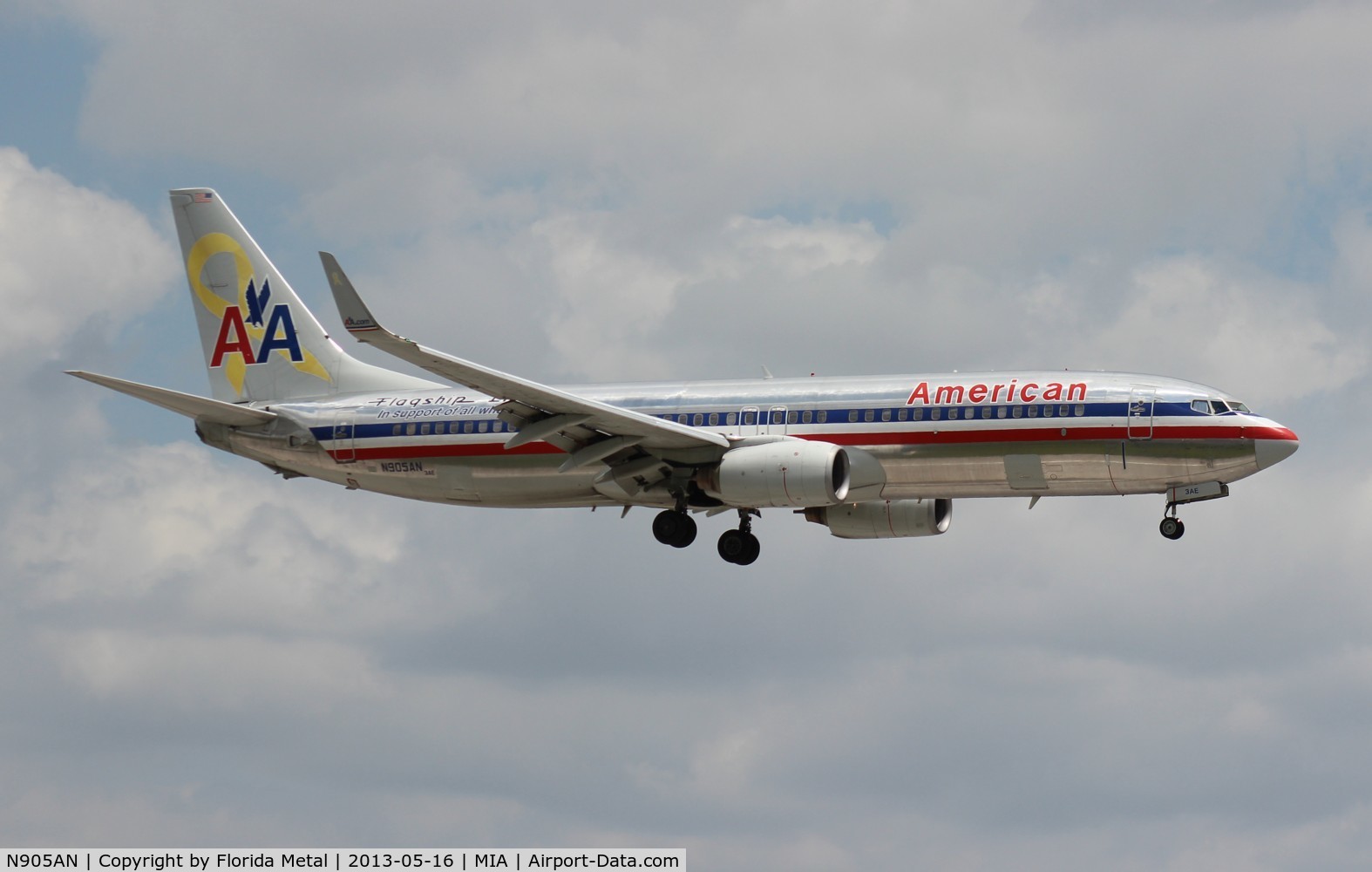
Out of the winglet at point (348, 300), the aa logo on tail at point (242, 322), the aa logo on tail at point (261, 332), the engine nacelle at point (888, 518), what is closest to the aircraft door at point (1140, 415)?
the engine nacelle at point (888, 518)

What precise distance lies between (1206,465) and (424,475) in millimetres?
23236

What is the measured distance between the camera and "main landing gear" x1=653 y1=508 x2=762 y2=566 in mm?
55719

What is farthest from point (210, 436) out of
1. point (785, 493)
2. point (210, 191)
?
point (785, 493)

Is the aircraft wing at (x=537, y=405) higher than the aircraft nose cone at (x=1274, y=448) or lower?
higher

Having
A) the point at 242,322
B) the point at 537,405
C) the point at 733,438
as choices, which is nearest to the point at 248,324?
the point at 242,322

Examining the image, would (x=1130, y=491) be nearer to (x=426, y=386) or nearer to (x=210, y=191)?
(x=426, y=386)

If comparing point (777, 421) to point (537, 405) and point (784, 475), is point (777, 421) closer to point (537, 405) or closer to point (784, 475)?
point (784, 475)

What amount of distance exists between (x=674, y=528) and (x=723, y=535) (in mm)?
2606

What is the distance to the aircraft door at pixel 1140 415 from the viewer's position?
50.7 metres

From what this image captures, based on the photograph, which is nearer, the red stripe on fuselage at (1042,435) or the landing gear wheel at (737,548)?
the red stripe on fuselage at (1042,435)

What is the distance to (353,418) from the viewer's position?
59469 millimetres

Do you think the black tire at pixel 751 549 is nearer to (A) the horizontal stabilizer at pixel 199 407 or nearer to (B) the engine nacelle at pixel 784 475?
(B) the engine nacelle at pixel 784 475

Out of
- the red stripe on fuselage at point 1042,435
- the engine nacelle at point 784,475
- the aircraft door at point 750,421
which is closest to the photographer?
the red stripe on fuselage at point 1042,435

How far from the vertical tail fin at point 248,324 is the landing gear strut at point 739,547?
11.9 m
